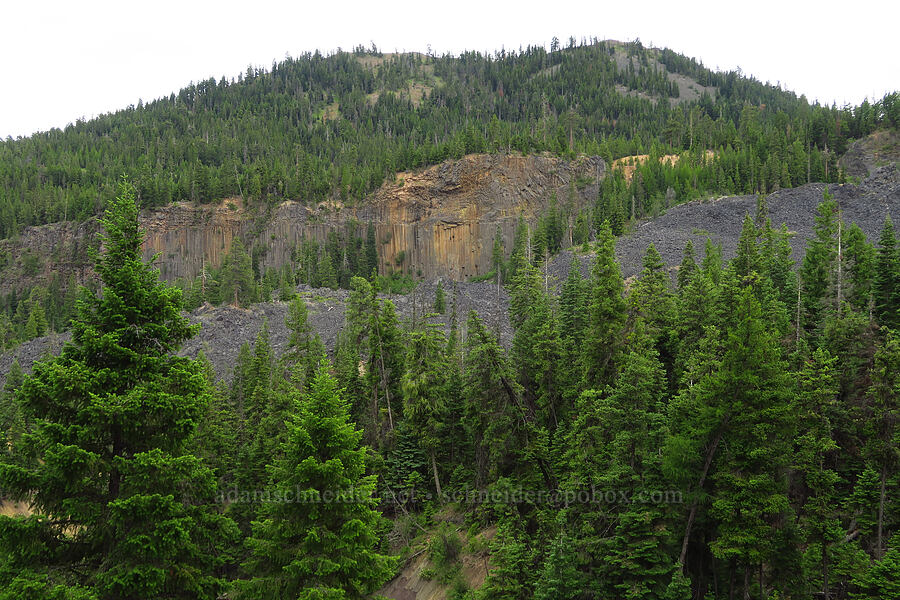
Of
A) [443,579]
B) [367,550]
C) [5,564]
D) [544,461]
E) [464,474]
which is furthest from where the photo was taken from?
[464,474]

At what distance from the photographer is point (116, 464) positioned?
37.2 feet

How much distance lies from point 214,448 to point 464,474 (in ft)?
47.5

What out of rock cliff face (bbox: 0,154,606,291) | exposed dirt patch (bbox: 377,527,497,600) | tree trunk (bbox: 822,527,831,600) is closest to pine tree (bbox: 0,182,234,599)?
tree trunk (bbox: 822,527,831,600)

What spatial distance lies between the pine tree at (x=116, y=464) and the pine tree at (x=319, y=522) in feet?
7.62

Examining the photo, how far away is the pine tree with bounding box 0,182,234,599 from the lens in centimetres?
1079

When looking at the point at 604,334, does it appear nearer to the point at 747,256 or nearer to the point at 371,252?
the point at 747,256

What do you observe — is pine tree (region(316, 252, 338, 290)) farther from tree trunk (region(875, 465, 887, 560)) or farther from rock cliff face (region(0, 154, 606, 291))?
tree trunk (region(875, 465, 887, 560))

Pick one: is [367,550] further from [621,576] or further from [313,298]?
[313,298]

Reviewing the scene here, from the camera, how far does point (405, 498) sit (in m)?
34.8

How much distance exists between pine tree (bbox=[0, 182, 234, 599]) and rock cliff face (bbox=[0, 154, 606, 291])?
95651 mm

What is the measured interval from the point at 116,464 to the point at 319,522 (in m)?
5.32

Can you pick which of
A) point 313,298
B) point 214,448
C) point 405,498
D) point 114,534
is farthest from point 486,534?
point 313,298

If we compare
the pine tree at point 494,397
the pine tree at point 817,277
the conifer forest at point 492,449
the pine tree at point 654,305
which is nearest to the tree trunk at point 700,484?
the conifer forest at point 492,449

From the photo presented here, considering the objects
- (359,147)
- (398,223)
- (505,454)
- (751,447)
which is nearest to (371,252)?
(398,223)
